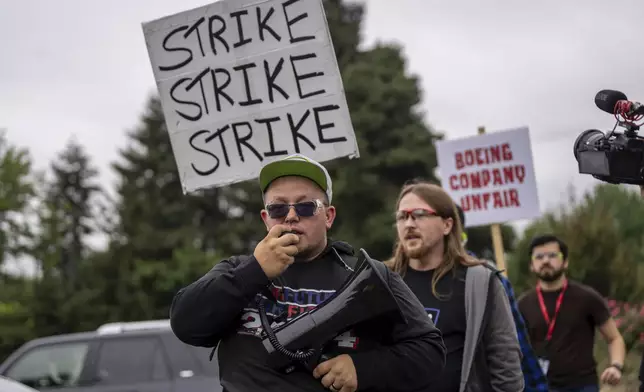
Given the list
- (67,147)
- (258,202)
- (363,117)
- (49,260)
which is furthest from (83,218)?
(363,117)

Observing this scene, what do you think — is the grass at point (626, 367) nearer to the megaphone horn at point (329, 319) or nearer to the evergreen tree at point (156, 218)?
the megaphone horn at point (329, 319)

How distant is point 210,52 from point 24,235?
47.0 metres

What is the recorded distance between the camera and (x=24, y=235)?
48.8 metres

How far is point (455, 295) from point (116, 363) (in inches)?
216

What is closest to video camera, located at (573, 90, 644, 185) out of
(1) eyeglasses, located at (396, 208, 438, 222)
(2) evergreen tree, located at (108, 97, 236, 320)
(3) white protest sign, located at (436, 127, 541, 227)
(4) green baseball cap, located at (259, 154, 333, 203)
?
(1) eyeglasses, located at (396, 208, 438, 222)

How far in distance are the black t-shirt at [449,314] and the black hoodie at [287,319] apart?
4.14 feet

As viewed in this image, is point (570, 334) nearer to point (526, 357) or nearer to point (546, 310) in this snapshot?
point (546, 310)

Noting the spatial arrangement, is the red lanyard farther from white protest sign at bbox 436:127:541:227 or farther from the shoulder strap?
the shoulder strap

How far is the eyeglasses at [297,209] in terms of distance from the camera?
246 cm

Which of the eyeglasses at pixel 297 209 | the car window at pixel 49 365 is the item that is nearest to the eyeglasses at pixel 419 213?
the eyeglasses at pixel 297 209

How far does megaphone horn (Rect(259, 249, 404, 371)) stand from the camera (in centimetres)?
229

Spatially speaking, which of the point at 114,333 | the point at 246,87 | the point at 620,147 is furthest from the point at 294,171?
the point at 114,333

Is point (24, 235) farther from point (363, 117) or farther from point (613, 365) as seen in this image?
point (613, 365)

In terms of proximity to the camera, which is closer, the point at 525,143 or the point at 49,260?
the point at 525,143
